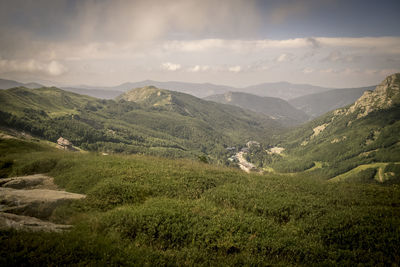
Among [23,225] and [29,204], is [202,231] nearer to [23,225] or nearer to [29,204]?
[23,225]

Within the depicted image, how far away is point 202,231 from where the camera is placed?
18.2 m

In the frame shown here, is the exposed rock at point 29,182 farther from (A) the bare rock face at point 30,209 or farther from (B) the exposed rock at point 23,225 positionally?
(B) the exposed rock at point 23,225

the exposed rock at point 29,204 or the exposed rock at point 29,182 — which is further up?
the exposed rock at point 29,204

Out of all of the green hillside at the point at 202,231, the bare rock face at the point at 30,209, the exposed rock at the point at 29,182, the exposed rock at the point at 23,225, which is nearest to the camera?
the green hillside at the point at 202,231

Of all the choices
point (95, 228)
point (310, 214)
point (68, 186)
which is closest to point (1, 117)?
point (68, 186)

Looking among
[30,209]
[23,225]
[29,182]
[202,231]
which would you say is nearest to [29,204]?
[30,209]

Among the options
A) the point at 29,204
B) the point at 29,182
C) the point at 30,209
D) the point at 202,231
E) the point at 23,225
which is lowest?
the point at 29,182

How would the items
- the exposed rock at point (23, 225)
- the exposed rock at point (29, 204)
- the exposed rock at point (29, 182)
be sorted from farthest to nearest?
the exposed rock at point (29, 182)
the exposed rock at point (29, 204)
the exposed rock at point (23, 225)

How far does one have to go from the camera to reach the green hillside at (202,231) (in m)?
12.8

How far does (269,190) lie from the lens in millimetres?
35219

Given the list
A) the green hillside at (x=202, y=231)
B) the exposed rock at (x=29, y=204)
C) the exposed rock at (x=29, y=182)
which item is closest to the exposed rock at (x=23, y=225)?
the green hillside at (x=202, y=231)

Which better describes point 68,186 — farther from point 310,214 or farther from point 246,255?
point 310,214

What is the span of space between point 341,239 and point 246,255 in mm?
10731

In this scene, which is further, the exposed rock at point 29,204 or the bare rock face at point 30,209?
the exposed rock at point 29,204
